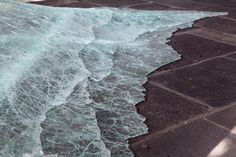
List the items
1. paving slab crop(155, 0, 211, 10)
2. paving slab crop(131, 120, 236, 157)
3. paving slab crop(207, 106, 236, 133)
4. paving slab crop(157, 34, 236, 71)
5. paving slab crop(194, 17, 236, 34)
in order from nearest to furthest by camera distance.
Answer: paving slab crop(131, 120, 236, 157) < paving slab crop(207, 106, 236, 133) < paving slab crop(157, 34, 236, 71) < paving slab crop(194, 17, 236, 34) < paving slab crop(155, 0, 211, 10)

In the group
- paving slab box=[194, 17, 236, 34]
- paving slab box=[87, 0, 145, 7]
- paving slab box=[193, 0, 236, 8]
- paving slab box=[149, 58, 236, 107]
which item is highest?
paving slab box=[87, 0, 145, 7]

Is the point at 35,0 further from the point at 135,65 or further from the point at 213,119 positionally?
the point at 213,119

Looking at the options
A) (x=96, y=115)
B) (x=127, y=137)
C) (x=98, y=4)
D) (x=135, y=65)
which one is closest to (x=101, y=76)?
(x=135, y=65)

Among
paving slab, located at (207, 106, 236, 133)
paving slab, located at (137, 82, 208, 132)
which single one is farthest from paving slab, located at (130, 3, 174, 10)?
paving slab, located at (207, 106, 236, 133)

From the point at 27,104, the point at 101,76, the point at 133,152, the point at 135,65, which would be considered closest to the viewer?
the point at 133,152

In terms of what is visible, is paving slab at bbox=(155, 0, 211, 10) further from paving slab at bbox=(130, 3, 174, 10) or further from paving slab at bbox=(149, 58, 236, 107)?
paving slab at bbox=(149, 58, 236, 107)

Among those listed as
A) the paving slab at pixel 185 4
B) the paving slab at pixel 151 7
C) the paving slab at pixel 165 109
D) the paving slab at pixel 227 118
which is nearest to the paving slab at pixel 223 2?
the paving slab at pixel 185 4

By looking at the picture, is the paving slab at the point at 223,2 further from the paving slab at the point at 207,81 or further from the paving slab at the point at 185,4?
the paving slab at the point at 207,81
